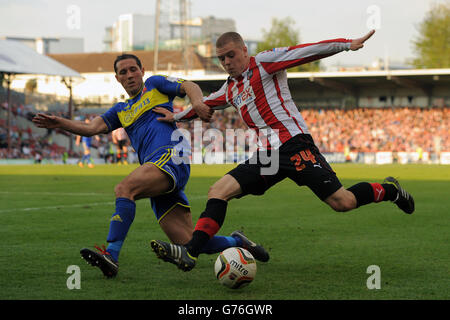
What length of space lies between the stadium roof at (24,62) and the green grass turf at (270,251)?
88.6 ft

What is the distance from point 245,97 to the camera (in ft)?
20.2

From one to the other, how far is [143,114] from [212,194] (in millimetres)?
1213

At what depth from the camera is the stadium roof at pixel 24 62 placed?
126 ft

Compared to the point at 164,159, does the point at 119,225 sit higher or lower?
lower

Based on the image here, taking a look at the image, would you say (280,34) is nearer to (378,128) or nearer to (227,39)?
(378,128)

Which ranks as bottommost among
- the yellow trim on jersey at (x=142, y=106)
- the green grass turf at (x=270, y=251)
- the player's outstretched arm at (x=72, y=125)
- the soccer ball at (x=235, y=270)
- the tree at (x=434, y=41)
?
the green grass turf at (x=270, y=251)

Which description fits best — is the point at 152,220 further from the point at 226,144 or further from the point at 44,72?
the point at 226,144

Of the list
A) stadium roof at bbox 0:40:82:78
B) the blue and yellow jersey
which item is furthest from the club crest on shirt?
stadium roof at bbox 0:40:82:78

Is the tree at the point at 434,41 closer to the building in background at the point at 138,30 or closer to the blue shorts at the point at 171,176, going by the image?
the building in background at the point at 138,30

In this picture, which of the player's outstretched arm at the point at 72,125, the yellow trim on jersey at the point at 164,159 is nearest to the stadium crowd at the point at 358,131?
the player's outstretched arm at the point at 72,125

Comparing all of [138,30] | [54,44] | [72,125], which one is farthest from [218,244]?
[138,30]

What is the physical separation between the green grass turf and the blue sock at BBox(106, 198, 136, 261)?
26cm

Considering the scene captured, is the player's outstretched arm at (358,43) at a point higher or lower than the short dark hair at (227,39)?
lower

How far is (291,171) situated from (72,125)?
88.4 inches
